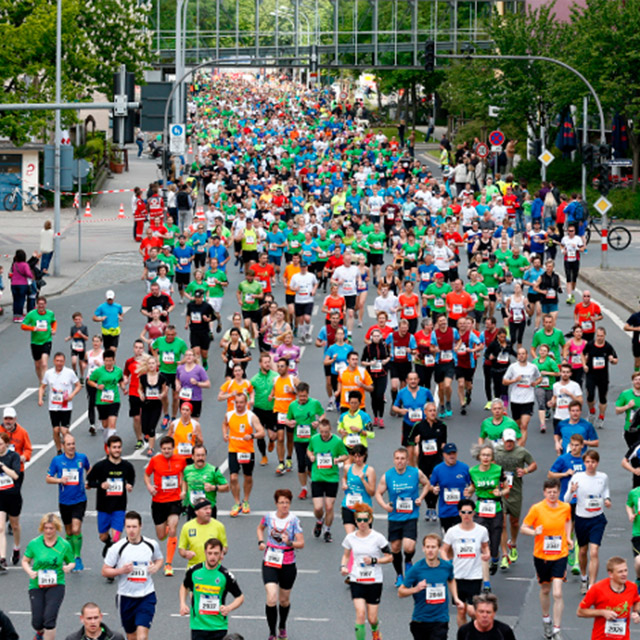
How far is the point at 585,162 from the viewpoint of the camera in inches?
1608

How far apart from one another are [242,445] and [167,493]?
201 cm

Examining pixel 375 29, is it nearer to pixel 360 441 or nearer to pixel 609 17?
pixel 609 17

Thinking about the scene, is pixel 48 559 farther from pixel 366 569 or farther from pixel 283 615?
pixel 366 569

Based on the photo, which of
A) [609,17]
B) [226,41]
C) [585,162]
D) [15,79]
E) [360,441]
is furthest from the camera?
[226,41]

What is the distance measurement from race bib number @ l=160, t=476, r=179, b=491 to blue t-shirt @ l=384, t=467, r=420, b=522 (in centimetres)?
228

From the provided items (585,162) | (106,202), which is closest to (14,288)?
(585,162)

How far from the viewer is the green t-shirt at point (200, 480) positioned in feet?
50.5

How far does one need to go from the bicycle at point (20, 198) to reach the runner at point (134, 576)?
131ft

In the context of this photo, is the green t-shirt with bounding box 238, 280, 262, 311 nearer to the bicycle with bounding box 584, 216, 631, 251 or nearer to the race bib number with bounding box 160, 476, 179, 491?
the race bib number with bounding box 160, 476, 179, 491

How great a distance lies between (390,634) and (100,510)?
11.5 feet

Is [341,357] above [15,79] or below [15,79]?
below

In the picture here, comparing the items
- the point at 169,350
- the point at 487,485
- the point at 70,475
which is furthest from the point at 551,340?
the point at 70,475

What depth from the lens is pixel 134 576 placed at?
1305 centimetres

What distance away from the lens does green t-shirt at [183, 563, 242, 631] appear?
12227 mm
